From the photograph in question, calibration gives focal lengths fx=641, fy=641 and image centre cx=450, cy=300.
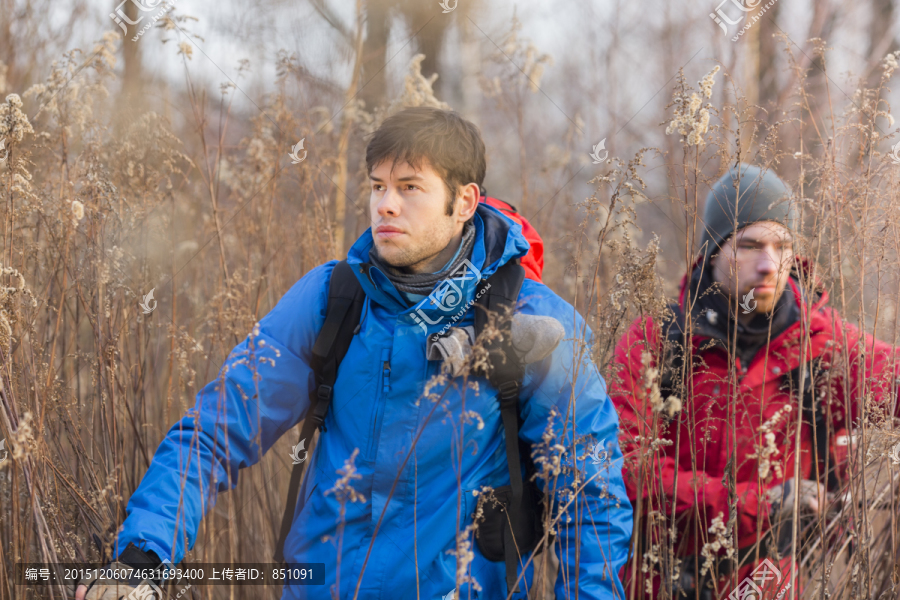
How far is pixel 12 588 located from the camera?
1.41 metres

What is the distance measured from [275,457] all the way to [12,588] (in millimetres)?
1027

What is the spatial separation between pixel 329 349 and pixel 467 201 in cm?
59

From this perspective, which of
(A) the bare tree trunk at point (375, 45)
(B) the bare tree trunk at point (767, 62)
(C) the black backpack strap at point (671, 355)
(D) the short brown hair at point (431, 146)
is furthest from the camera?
(B) the bare tree trunk at point (767, 62)

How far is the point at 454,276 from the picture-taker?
165 cm

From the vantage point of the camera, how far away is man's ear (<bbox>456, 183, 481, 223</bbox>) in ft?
5.96

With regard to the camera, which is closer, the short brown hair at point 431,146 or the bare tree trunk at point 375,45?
the short brown hair at point 431,146

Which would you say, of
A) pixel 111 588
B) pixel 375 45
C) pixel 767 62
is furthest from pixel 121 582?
pixel 767 62

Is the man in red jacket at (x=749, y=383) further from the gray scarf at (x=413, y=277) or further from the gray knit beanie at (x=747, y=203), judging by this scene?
the gray scarf at (x=413, y=277)

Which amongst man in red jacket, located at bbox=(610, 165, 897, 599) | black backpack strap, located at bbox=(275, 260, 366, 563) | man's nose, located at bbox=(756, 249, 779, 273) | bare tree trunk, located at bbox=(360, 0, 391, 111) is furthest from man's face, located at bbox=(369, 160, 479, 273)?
bare tree trunk, located at bbox=(360, 0, 391, 111)

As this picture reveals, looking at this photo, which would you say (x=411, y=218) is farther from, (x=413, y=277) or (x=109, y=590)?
(x=109, y=590)

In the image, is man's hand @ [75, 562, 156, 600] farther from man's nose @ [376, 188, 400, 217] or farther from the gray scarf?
man's nose @ [376, 188, 400, 217]

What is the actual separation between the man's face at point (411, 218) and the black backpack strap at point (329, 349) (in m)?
0.13

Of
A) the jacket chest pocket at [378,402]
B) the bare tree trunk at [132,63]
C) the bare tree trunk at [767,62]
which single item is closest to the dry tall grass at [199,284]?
the jacket chest pocket at [378,402]

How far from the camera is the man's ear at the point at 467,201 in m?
1.82
